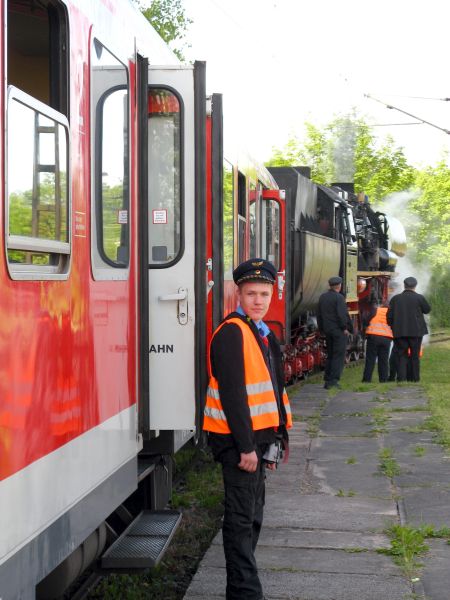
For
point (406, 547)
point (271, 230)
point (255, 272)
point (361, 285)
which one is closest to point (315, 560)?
point (406, 547)

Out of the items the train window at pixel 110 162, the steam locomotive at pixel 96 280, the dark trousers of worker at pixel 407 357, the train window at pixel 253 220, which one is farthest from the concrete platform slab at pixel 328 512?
the dark trousers of worker at pixel 407 357

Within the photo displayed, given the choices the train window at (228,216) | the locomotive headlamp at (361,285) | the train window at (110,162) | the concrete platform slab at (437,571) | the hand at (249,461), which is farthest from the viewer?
the locomotive headlamp at (361,285)

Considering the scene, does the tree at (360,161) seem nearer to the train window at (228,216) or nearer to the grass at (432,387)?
the grass at (432,387)

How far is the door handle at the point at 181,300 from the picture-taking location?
552 cm

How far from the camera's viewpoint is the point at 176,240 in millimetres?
5641

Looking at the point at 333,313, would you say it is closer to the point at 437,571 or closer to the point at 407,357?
the point at 407,357

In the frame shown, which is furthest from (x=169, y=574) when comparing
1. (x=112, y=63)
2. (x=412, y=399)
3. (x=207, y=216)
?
(x=412, y=399)

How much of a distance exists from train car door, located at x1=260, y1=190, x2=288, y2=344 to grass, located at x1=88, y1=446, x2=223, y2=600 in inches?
117

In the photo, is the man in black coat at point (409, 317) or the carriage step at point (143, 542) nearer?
the carriage step at point (143, 542)

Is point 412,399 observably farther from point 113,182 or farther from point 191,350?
point 113,182

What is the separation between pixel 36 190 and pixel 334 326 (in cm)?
1358

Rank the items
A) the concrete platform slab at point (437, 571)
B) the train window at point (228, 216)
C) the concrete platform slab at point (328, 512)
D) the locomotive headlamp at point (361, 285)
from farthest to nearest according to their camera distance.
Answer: the locomotive headlamp at point (361, 285)
the train window at point (228, 216)
the concrete platform slab at point (328, 512)
the concrete platform slab at point (437, 571)

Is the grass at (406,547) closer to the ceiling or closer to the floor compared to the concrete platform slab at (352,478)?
closer to the ceiling

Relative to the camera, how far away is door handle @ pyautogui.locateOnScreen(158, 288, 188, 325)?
217 inches
